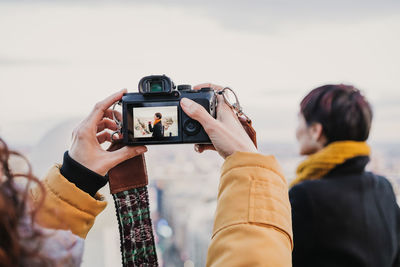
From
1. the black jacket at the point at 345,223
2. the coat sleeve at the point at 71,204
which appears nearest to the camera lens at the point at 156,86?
the coat sleeve at the point at 71,204

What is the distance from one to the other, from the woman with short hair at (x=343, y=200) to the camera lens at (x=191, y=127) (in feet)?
1.95

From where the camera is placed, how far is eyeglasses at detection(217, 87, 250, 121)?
0.74 m

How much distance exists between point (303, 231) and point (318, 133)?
1.11 ft

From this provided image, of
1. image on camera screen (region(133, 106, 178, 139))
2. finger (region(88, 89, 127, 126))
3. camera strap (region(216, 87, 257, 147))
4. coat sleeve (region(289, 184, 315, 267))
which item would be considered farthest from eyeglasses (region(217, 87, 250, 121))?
coat sleeve (region(289, 184, 315, 267))

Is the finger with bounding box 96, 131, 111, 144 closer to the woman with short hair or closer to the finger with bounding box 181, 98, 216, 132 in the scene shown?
the finger with bounding box 181, 98, 216, 132

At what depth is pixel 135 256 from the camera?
744 millimetres

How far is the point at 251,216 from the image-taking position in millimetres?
→ 517

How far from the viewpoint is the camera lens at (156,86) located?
2.36 feet

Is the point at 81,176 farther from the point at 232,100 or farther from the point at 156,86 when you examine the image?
the point at 232,100

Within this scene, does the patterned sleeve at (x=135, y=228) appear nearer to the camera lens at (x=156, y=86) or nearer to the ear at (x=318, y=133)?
the camera lens at (x=156, y=86)

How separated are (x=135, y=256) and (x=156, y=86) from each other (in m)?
0.33

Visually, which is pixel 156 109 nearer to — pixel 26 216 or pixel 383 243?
pixel 26 216

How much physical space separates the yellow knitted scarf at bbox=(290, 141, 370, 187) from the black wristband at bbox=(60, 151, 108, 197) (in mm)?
824

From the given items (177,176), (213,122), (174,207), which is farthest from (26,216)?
(174,207)
